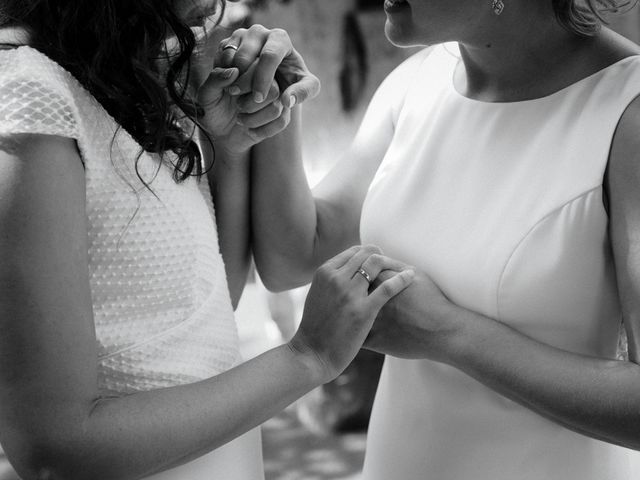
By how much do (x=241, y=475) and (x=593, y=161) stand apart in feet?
3.01

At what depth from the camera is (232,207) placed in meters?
1.87

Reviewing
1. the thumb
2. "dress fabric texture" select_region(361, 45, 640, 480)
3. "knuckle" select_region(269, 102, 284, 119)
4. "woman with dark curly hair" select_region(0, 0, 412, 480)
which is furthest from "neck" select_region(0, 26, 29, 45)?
"dress fabric texture" select_region(361, 45, 640, 480)

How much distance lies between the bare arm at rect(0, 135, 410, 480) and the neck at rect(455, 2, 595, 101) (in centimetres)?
91

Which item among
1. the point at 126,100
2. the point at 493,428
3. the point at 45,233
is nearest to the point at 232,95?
the point at 126,100

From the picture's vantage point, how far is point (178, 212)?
1.51 m

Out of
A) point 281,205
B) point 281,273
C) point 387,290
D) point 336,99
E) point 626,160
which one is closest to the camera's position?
point 626,160

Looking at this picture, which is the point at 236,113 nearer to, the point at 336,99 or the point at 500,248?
the point at 500,248

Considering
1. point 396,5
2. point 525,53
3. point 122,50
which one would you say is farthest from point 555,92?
point 122,50

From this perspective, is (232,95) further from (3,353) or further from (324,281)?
(3,353)

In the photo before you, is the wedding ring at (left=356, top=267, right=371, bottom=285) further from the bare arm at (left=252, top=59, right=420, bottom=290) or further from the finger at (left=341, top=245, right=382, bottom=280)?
the bare arm at (left=252, top=59, right=420, bottom=290)

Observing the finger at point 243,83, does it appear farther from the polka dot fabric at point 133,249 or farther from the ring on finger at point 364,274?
the ring on finger at point 364,274

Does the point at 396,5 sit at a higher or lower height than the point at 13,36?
higher

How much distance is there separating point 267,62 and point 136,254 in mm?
477

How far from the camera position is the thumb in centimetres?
161
